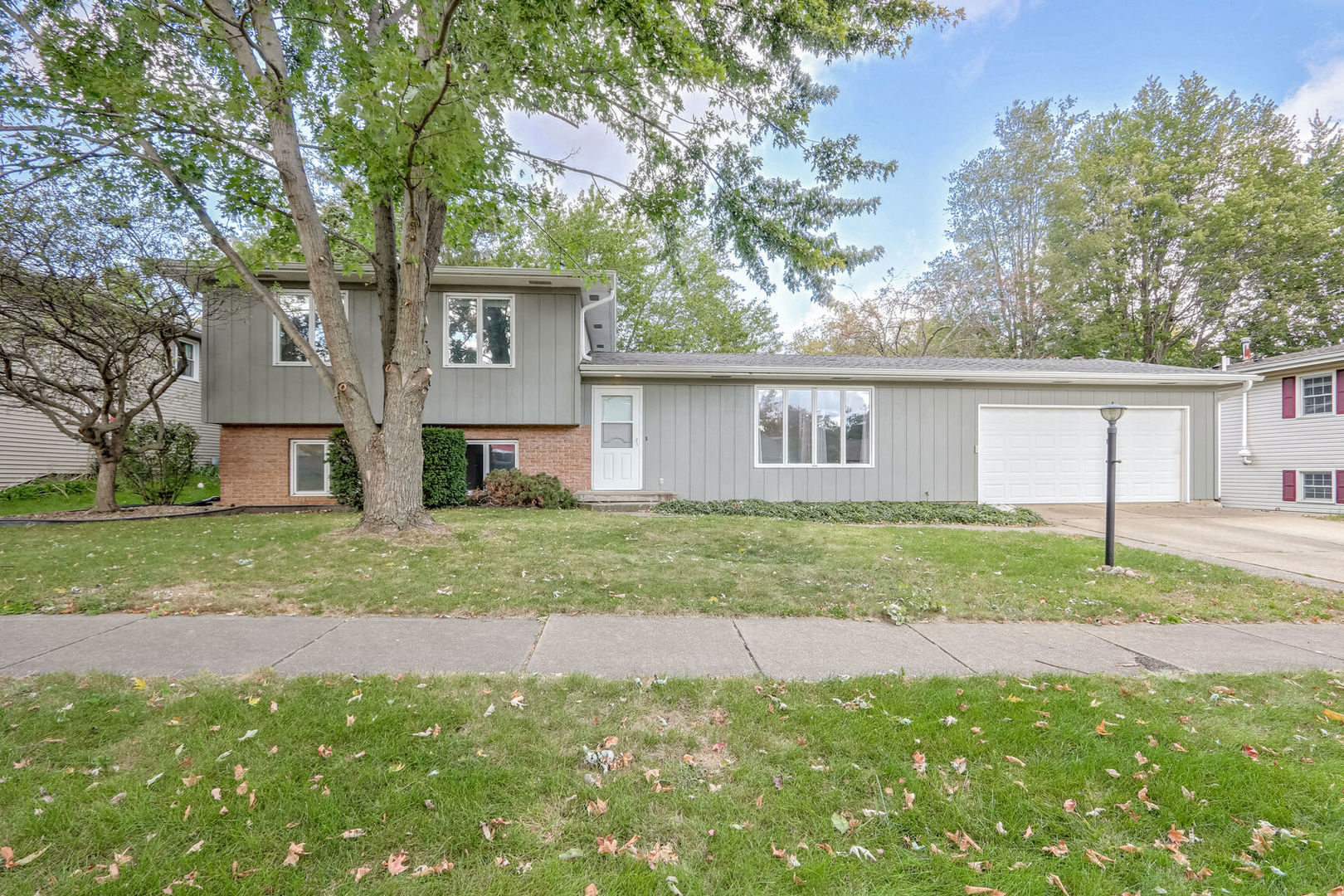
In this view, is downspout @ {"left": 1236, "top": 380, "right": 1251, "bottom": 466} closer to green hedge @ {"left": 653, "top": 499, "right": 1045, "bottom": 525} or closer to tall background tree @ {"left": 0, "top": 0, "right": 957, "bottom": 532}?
green hedge @ {"left": 653, "top": 499, "right": 1045, "bottom": 525}

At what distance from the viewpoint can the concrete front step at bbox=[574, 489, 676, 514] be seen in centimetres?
952

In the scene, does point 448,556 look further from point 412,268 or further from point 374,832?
point 374,832

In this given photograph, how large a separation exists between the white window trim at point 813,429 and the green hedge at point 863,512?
832mm

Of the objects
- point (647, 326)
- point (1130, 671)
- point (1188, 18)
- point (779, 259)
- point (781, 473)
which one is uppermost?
point (1188, 18)

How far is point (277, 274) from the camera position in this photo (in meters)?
9.35

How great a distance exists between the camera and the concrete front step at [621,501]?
9.52 meters

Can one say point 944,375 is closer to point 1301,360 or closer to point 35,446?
point 1301,360

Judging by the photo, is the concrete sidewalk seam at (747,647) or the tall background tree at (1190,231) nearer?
the concrete sidewalk seam at (747,647)

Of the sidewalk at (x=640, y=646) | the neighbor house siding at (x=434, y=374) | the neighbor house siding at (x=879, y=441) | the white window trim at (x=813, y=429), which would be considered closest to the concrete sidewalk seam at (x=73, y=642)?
the sidewalk at (x=640, y=646)

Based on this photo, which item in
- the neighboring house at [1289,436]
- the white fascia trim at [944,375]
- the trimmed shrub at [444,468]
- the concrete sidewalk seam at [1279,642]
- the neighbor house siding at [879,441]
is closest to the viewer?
the concrete sidewalk seam at [1279,642]

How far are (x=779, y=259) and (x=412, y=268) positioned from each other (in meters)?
4.65

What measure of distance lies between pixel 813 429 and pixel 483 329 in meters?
6.83

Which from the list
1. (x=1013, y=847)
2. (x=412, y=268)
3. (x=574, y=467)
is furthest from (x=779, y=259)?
(x=1013, y=847)

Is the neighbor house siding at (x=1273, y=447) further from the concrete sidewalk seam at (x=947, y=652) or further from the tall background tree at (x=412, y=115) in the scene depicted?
the concrete sidewalk seam at (x=947, y=652)
